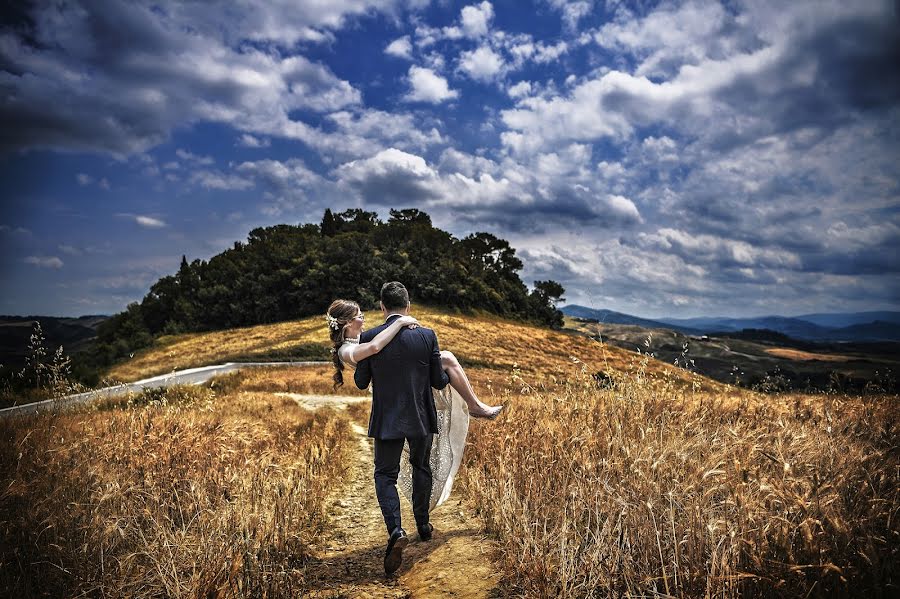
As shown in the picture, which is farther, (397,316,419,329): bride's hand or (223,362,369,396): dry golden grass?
(223,362,369,396): dry golden grass

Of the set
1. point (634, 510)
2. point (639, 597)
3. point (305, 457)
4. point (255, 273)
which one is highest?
point (255, 273)

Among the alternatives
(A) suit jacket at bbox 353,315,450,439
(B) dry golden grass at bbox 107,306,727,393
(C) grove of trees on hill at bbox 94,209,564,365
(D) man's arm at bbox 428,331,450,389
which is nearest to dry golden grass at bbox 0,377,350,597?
(A) suit jacket at bbox 353,315,450,439

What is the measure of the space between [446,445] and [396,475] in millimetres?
641

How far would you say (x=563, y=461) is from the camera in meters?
4.46

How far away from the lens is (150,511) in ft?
13.2

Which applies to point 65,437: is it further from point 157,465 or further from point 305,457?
point 305,457

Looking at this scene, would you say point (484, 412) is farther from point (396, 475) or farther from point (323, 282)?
point (323, 282)

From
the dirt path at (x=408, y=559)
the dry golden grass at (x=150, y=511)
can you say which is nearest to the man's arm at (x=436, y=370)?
the dirt path at (x=408, y=559)

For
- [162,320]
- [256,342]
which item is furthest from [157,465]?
[162,320]

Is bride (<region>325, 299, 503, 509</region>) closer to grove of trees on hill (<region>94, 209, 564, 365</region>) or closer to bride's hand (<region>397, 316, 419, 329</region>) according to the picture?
bride's hand (<region>397, 316, 419, 329</region>)

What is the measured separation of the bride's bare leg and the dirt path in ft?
3.86

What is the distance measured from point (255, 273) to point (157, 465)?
75777 mm

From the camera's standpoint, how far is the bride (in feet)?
15.7

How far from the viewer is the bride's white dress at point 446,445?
4.84m
